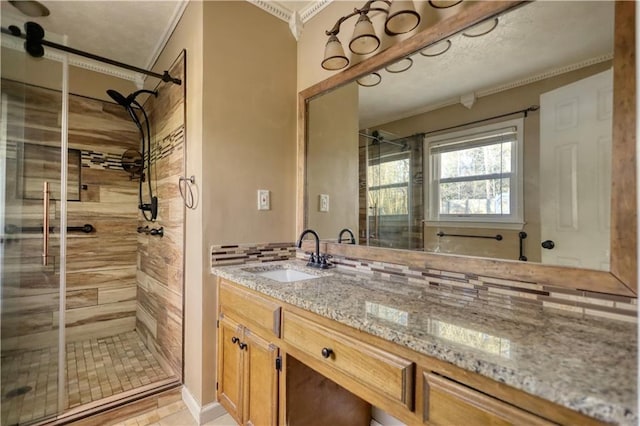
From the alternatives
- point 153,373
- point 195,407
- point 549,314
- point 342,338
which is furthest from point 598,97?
point 153,373

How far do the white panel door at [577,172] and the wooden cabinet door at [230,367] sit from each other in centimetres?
143

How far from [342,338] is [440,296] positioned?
46cm

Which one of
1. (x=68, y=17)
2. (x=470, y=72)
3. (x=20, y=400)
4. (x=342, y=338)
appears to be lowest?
(x=20, y=400)

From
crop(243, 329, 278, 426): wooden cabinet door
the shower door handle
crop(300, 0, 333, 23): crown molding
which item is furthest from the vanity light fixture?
the shower door handle

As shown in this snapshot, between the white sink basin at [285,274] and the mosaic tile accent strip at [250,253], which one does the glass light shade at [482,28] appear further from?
the mosaic tile accent strip at [250,253]

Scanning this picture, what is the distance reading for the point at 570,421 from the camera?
0.57 meters

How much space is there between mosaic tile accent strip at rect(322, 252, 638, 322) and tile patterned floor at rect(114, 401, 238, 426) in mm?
1267

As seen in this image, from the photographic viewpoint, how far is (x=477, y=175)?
1312 millimetres

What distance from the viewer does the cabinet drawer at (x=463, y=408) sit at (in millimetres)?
644

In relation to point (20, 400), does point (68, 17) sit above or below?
above

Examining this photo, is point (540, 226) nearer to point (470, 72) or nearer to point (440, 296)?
point (440, 296)

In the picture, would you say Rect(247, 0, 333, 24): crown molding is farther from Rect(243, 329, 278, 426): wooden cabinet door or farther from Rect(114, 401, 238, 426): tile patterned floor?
Rect(114, 401, 238, 426): tile patterned floor

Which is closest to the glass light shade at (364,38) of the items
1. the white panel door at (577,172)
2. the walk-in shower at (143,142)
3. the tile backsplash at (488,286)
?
the white panel door at (577,172)

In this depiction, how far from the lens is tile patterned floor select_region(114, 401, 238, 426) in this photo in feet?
5.75
